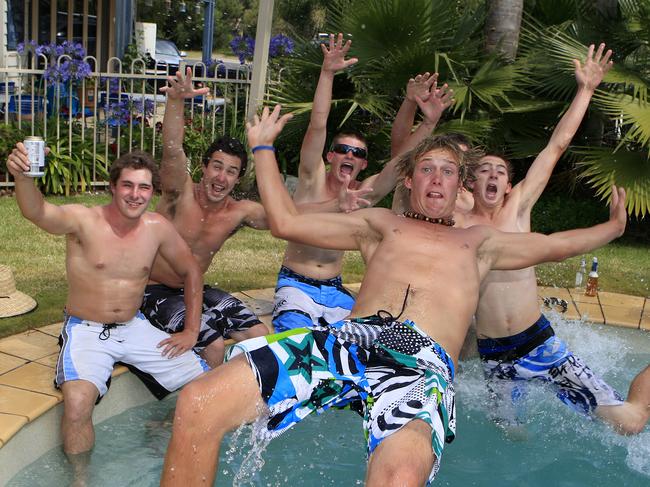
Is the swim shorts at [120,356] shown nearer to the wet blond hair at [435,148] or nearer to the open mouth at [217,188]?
the open mouth at [217,188]

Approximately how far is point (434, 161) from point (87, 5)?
1337cm

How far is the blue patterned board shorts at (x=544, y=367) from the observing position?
470 cm

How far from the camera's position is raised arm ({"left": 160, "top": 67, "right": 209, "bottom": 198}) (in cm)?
481

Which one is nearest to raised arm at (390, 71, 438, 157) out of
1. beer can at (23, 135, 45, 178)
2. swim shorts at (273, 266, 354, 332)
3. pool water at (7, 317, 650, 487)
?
swim shorts at (273, 266, 354, 332)

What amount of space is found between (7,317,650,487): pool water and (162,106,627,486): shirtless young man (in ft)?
2.92

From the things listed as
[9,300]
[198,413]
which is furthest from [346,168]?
[198,413]

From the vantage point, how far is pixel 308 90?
912 centimetres

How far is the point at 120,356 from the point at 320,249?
1478 mm

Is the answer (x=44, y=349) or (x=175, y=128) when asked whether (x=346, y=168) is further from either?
(x=44, y=349)

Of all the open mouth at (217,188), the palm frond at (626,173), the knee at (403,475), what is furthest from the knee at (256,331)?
the palm frond at (626,173)

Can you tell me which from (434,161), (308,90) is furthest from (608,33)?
(434,161)

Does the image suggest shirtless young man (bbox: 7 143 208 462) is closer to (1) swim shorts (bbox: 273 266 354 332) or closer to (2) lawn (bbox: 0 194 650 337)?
(1) swim shorts (bbox: 273 266 354 332)

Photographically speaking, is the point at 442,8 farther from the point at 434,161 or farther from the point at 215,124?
the point at 434,161

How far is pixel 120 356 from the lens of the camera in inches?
177
